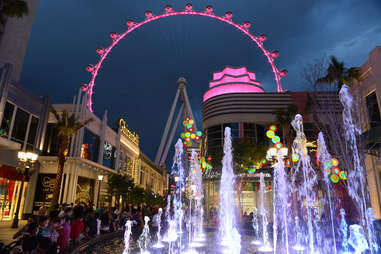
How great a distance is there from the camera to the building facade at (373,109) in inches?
720

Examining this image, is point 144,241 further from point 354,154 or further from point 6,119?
point 6,119

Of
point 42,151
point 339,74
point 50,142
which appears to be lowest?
point 42,151

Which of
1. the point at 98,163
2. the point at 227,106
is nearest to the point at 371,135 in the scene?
the point at 98,163

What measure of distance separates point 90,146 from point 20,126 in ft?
25.0

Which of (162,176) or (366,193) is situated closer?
(366,193)

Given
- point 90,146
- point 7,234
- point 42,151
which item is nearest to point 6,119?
point 42,151

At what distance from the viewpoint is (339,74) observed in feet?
54.8

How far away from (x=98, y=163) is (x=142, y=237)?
A: 51.3 feet

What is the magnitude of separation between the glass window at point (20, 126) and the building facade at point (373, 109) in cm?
2361

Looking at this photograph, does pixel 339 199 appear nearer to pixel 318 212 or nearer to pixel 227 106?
pixel 318 212

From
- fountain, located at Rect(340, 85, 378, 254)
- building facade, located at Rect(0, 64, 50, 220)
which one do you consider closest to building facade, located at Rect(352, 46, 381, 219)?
fountain, located at Rect(340, 85, 378, 254)

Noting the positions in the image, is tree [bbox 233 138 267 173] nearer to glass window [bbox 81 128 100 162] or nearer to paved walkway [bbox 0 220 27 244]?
glass window [bbox 81 128 100 162]

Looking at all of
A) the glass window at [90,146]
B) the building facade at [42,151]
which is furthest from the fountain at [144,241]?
the glass window at [90,146]

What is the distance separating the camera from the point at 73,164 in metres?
23.2
